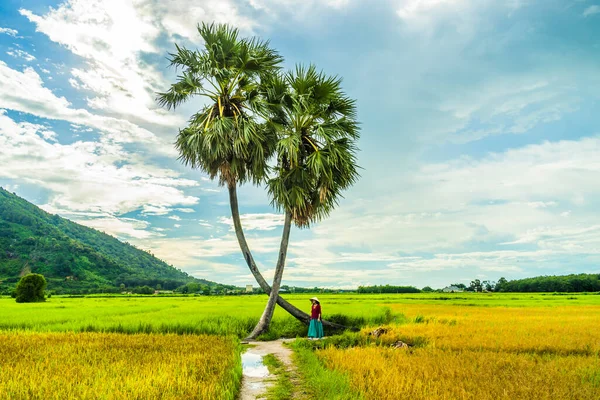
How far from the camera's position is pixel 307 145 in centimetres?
1864

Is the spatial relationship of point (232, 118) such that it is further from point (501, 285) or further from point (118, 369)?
point (501, 285)

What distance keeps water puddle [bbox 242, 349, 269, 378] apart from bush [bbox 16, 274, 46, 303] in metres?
43.4

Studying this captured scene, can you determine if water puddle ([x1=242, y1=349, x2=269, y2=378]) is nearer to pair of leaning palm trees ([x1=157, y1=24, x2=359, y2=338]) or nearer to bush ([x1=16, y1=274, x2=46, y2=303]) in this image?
pair of leaning palm trees ([x1=157, y1=24, x2=359, y2=338])

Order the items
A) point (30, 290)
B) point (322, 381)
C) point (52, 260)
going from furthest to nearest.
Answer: point (52, 260) → point (30, 290) → point (322, 381)

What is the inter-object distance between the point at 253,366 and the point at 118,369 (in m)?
3.65

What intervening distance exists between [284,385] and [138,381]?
3.02 metres

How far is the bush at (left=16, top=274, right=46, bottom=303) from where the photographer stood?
145 ft

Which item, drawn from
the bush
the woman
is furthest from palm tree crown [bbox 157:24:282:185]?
the bush

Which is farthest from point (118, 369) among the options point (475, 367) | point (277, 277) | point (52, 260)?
point (52, 260)

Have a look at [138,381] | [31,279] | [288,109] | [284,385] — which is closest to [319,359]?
[284,385]

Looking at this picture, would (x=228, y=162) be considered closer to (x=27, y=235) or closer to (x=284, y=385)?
(x=284, y=385)

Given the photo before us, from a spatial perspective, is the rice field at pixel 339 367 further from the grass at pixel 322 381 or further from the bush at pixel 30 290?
the bush at pixel 30 290

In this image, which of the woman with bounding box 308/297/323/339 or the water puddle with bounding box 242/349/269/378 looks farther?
the woman with bounding box 308/297/323/339

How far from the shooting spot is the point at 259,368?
412 inches
